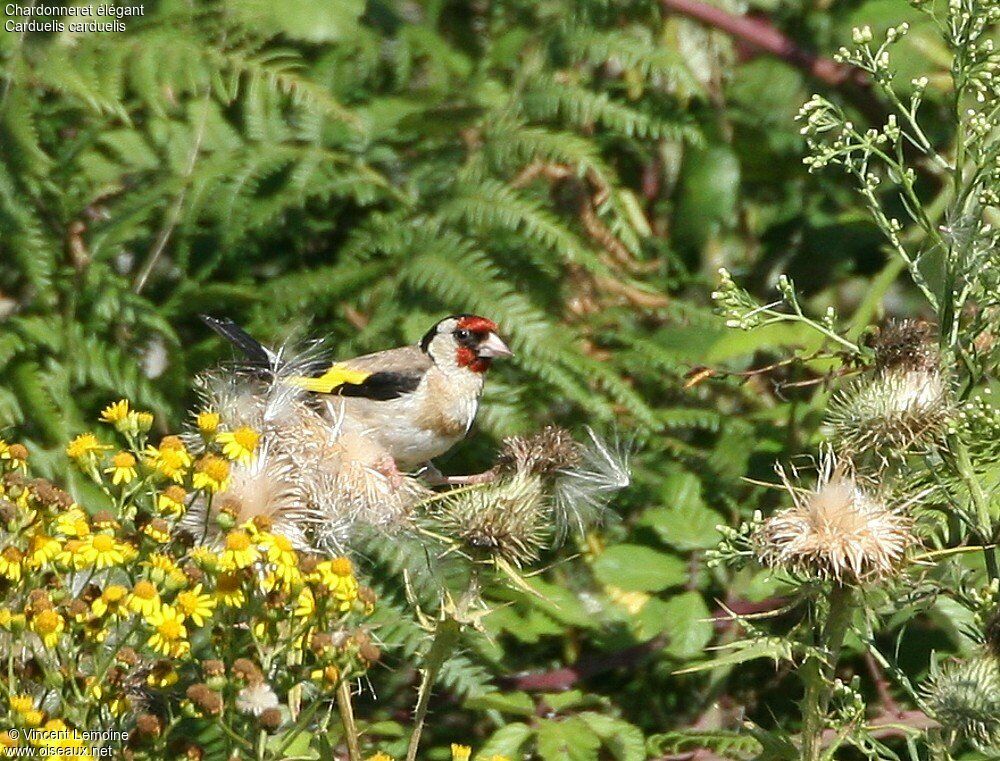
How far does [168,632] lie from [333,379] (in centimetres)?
163

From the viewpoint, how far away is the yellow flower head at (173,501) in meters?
2.27

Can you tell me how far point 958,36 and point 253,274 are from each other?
2.36 m

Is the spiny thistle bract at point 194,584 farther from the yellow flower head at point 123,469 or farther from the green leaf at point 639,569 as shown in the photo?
the green leaf at point 639,569

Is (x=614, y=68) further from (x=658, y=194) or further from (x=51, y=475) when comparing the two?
(x=51, y=475)

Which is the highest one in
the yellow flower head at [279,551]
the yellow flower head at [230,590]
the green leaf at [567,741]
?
the yellow flower head at [279,551]

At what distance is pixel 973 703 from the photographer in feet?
7.16

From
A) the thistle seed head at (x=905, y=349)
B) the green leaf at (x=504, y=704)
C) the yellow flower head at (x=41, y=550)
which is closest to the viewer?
the yellow flower head at (x=41, y=550)

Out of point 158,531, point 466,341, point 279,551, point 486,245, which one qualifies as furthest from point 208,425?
point 486,245

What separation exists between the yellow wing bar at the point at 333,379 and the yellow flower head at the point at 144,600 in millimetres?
1267

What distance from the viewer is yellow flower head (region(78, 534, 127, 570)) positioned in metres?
2.21

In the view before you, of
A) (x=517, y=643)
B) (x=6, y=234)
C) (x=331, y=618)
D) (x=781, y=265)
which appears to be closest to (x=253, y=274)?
(x=6, y=234)

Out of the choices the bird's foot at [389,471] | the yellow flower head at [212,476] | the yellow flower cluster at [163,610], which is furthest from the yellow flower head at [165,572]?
the bird's foot at [389,471]

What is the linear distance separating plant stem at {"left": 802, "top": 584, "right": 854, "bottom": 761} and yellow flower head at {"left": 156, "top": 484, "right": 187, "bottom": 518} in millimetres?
1000

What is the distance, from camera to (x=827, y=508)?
224 centimetres
